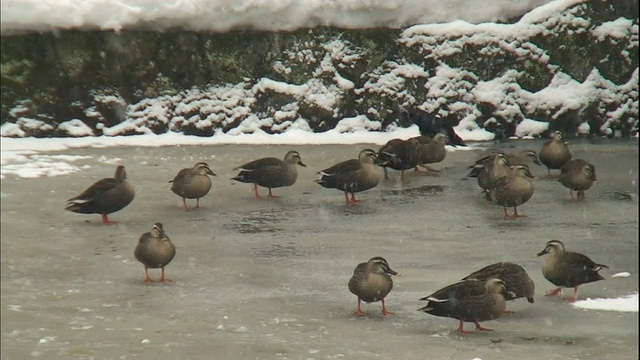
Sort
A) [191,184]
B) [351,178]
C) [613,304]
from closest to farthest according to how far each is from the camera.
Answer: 1. [613,304]
2. [191,184]
3. [351,178]

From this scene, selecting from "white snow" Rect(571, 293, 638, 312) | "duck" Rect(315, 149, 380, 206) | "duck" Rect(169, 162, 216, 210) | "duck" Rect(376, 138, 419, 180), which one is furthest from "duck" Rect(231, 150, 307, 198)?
"white snow" Rect(571, 293, 638, 312)

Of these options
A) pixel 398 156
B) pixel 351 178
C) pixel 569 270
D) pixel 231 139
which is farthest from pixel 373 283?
pixel 231 139

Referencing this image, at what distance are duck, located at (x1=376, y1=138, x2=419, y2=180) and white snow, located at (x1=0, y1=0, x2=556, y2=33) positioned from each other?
330cm

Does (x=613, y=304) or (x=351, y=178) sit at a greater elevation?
(x=351, y=178)

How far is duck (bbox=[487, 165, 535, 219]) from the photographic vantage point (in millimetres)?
10234

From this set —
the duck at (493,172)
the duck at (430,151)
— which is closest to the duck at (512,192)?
the duck at (493,172)

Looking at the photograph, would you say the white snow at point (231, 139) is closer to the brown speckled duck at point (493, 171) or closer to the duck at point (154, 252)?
the brown speckled duck at point (493, 171)

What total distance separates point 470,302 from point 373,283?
73 centimetres

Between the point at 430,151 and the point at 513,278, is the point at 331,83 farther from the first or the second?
the point at 513,278

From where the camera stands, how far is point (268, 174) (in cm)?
1120

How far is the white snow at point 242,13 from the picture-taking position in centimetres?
1435

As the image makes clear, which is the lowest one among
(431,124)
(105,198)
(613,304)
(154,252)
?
(613,304)

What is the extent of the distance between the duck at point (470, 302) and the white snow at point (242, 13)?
8.28 meters

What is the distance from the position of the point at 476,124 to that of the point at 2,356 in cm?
912
